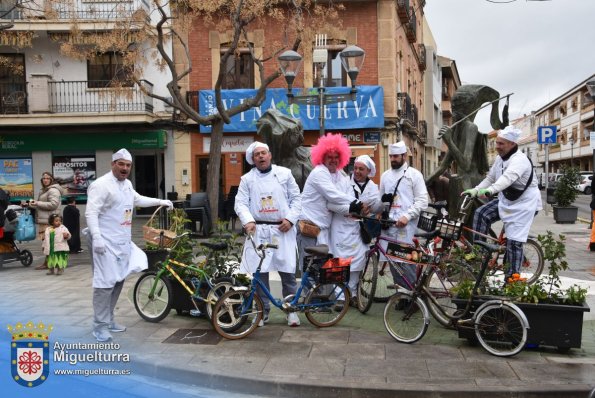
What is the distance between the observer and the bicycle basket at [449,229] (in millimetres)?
6555

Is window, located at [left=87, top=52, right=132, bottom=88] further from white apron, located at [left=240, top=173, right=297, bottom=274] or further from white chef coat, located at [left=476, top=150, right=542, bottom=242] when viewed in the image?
white chef coat, located at [left=476, top=150, right=542, bottom=242]

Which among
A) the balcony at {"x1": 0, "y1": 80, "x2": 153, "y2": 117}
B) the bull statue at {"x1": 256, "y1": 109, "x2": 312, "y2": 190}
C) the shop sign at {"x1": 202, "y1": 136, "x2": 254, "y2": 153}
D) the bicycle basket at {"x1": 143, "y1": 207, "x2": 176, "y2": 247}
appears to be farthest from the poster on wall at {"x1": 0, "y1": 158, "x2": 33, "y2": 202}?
the bull statue at {"x1": 256, "y1": 109, "x2": 312, "y2": 190}

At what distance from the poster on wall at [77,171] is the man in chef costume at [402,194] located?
19453mm

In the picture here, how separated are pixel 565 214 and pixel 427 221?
48.3ft

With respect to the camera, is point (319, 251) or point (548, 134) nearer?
point (319, 251)

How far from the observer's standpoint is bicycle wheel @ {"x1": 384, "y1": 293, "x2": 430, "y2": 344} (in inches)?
227

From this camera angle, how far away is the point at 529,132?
363 ft

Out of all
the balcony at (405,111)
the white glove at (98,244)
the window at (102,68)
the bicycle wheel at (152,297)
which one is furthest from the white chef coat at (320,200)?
the window at (102,68)

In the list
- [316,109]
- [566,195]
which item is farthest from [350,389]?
[316,109]

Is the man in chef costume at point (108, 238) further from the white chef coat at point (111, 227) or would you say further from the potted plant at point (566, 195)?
the potted plant at point (566, 195)

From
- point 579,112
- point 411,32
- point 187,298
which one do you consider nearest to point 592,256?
point 187,298

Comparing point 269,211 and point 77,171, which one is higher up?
point 77,171

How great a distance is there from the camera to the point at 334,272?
624 centimetres

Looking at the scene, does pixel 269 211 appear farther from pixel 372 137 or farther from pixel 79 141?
pixel 79 141
